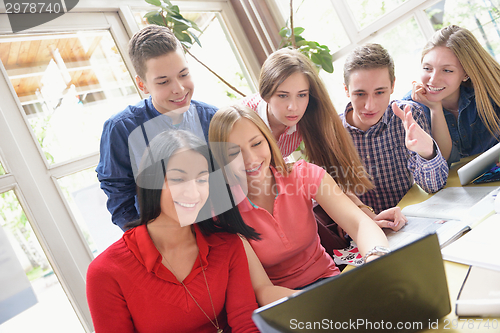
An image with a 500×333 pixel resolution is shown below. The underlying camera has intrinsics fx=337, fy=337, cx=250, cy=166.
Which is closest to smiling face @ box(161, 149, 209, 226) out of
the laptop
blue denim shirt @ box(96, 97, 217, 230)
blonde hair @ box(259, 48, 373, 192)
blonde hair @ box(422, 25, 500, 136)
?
blue denim shirt @ box(96, 97, 217, 230)

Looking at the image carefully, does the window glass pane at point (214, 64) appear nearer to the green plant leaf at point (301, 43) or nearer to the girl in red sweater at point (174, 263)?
the green plant leaf at point (301, 43)

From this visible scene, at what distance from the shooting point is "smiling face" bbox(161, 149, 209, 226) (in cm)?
101

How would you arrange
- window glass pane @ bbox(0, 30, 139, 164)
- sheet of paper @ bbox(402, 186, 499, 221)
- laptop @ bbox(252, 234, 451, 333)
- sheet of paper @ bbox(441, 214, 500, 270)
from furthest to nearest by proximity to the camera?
1. window glass pane @ bbox(0, 30, 139, 164)
2. sheet of paper @ bbox(402, 186, 499, 221)
3. sheet of paper @ bbox(441, 214, 500, 270)
4. laptop @ bbox(252, 234, 451, 333)

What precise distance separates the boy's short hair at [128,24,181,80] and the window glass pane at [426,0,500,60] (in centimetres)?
212

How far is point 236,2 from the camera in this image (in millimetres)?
3016

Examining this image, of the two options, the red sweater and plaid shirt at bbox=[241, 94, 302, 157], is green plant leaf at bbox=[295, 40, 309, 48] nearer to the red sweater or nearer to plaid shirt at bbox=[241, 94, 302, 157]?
plaid shirt at bbox=[241, 94, 302, 157]

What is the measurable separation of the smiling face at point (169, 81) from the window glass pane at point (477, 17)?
6.93ft

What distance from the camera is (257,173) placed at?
129 cm

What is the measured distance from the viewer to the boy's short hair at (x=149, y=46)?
1.49 m

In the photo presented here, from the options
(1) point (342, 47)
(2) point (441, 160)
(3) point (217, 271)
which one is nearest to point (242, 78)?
(1) point (342, 47)

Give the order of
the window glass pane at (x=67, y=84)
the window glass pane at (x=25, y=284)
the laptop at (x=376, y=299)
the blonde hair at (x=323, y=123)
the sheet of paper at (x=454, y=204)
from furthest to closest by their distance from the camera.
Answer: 1. the window glass pane at (x=67, y=84)
2. the window glass pane at (x=25, y=284)
3. the blonde hair at (x=323, y=123)
4. the sheet of paper at (x=454, y=204)
5. the laptop at (x=376, y=299)

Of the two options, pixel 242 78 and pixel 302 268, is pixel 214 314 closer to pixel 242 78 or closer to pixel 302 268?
pixel 302 268

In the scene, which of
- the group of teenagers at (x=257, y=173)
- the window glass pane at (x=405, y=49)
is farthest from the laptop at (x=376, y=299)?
the window glass pane at (x=405, y=49)

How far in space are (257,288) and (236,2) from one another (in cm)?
268
